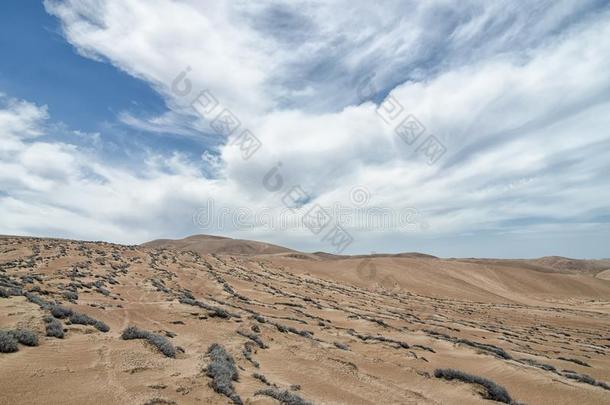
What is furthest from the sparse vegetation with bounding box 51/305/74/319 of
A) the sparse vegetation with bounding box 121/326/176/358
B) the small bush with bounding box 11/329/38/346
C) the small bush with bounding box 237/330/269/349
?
the small bush with bounding box 237/330/269/349

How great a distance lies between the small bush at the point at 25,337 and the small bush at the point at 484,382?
11.6 m

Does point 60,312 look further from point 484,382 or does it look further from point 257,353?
point 484,382

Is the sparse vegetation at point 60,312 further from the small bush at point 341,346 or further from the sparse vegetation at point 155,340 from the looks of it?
the small bush at point 341,346

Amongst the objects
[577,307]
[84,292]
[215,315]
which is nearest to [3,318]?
[215,315]

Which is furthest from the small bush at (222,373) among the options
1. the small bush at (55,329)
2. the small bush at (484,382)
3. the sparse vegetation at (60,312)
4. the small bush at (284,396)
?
the small bush at (484,382)

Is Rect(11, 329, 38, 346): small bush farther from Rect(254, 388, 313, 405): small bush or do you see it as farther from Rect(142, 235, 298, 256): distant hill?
Rect(142, 235, 298, 256): distant hill

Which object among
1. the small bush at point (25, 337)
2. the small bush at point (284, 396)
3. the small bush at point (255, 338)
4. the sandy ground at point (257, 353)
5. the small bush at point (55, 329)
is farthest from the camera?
the small bush at point (255, 338)

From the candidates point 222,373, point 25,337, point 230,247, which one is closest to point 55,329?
point 25,337

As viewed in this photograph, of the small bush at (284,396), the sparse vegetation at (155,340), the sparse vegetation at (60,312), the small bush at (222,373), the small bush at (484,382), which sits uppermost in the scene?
the sparse vegetation at (60,312)

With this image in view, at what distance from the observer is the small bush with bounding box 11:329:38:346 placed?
9.23 metres

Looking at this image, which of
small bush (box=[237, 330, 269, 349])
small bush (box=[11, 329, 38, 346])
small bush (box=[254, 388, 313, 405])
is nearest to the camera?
small bush (box=[254, 388, 313, 405])

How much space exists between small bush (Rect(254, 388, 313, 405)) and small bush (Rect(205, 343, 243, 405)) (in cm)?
70

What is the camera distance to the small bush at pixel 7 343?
8338mm

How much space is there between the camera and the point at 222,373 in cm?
927
